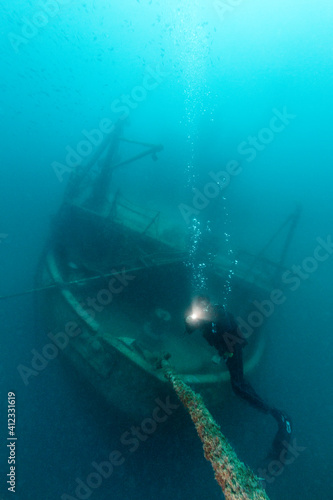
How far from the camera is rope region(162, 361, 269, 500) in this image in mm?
2211

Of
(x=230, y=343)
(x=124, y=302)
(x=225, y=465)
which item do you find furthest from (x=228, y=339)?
(x=124, y=302)

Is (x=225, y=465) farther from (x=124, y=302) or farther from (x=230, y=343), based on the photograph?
(x=124, y=302)

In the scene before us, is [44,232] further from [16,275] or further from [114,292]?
[114,292]

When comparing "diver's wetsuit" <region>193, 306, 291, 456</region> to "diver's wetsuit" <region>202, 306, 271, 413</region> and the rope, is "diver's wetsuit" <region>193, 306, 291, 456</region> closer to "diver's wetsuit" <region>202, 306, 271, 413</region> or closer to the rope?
"diver's wetsuit" <region>202, 306, 271, 413</region>

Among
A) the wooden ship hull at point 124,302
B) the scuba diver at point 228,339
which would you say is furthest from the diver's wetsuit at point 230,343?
the wooden ship hull at point 124,302

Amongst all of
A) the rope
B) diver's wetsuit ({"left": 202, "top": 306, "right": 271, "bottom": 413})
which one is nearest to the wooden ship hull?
diver's wetsuit ({"left": 202, "top": 306, "right": 271, "bottom": 413})

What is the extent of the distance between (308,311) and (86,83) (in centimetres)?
14640

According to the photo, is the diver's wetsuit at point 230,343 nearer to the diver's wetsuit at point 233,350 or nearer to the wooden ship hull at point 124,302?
the diver's wetsuit at point 233,350

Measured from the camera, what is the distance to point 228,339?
15.5 feet

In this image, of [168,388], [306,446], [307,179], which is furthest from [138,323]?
[307,179]

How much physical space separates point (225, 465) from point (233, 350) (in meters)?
2.50

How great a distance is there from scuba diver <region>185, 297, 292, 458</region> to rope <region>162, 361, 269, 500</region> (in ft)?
4.49

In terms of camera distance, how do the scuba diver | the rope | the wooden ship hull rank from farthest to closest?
1. the wooden ship hull
2. the scuba diver
3. the rope

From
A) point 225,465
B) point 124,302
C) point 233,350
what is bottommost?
point 124,302
